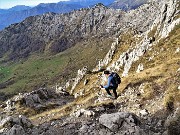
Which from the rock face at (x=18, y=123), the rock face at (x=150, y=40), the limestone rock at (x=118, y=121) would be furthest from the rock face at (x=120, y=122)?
the rock face at (x=150, y=40)

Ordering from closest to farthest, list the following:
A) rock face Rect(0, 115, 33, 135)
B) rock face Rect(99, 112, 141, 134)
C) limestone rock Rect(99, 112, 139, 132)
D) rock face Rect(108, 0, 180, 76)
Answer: rock face Rect(99, 112, 141, 134)
limestone rock Rect(99, 112, 139, 132)
rock face Rect(0, 115, 33, 135)
rock face Rect(108, 0, 180, 76)

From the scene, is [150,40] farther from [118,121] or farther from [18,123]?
[118,121]

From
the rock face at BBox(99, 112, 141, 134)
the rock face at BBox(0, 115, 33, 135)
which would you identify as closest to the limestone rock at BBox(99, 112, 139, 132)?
the rock face at BBox(99, 112, 141, 134)

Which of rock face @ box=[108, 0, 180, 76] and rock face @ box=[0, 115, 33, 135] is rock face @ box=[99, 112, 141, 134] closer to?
rock face @ box=[0, 115, 33, 135]

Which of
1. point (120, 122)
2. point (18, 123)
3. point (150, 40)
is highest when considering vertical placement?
point (120, 122)

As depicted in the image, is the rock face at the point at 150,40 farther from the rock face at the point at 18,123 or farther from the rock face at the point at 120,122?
the rock face at the point at 120,122

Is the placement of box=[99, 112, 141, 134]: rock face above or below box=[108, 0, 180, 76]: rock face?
above

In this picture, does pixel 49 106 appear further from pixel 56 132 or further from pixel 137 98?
pixel 56 132

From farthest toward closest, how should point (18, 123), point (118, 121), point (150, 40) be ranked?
point (150, 40)
point (18, 123)
point (118, 121)

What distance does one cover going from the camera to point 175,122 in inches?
874

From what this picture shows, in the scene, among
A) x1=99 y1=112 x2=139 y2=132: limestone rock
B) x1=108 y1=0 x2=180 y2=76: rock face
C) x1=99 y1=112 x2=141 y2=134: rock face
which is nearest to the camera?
x1=99 y1=112 x2=141 y2=134: rock face

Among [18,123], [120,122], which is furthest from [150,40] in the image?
[120,122]

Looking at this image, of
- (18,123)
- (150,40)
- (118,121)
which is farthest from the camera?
(150,40)

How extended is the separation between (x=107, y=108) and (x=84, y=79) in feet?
366
